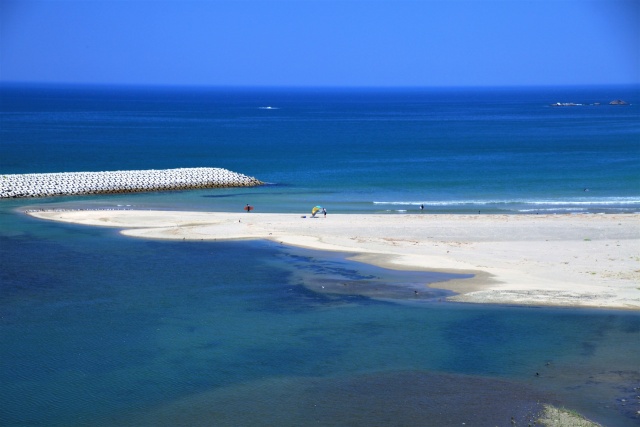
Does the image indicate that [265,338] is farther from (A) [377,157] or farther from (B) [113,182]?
(A) [377,157]

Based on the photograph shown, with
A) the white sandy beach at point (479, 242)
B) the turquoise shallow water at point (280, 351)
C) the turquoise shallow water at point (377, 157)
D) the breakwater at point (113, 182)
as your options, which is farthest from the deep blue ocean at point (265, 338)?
the breakwater at point (113, 182)

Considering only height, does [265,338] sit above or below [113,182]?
below

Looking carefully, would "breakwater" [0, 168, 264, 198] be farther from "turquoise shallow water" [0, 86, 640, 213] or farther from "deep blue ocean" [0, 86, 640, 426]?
"turquoise shallow water" [0, 86, 640, 213]

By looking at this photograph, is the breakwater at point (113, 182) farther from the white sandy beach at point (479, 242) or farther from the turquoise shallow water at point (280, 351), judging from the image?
the turquoise shallow water at point (280, 351)

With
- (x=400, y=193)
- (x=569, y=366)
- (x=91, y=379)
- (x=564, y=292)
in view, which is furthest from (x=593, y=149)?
(x=91, y=379)

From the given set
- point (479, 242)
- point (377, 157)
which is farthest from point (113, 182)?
point (377, 157)
